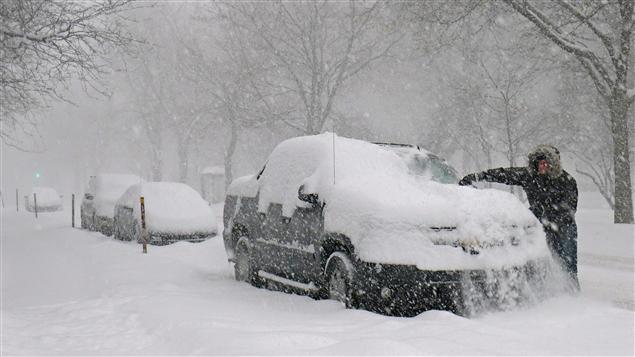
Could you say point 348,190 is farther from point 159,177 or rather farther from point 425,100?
point 159,177

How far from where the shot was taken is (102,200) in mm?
18891

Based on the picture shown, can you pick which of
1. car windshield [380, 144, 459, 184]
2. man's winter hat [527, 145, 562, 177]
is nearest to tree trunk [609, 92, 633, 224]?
man's winter hat [527, 145, 562, 177]

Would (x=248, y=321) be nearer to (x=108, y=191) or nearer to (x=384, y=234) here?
(x=384, y=234)

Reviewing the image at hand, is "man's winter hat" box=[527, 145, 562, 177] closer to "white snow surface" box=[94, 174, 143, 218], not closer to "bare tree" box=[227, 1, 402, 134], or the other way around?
"white snow surface" box=[94, 174, 143, 218]

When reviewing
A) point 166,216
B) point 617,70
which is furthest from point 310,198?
point 617,70

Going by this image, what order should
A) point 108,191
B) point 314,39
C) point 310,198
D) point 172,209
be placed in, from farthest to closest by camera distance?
point 314,39
point 108,191
point 172,209
point 310,198

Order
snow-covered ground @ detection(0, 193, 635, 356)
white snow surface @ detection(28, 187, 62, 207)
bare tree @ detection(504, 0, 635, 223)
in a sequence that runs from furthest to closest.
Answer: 1. white snow surface @ detection(28, 187, 62, 207)
2. bare tree @ detection(504, 0, 635, 223)
3. snow-covered ground @ detection(0, 193, 635, 356)

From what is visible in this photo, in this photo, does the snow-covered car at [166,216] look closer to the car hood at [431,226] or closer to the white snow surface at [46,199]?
the car hood at [431,226]

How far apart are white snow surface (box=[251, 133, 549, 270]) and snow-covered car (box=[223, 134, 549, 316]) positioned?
1 cm

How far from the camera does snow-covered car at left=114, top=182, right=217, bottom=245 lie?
1424 cm

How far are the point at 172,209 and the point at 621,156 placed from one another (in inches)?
396

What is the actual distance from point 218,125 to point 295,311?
3106cm

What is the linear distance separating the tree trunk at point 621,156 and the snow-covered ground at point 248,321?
426cm

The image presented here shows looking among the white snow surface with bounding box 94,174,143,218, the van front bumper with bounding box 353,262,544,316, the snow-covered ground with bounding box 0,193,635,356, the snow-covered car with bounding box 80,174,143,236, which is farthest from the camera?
the white snow surface with bounding box 94,174,143,218
